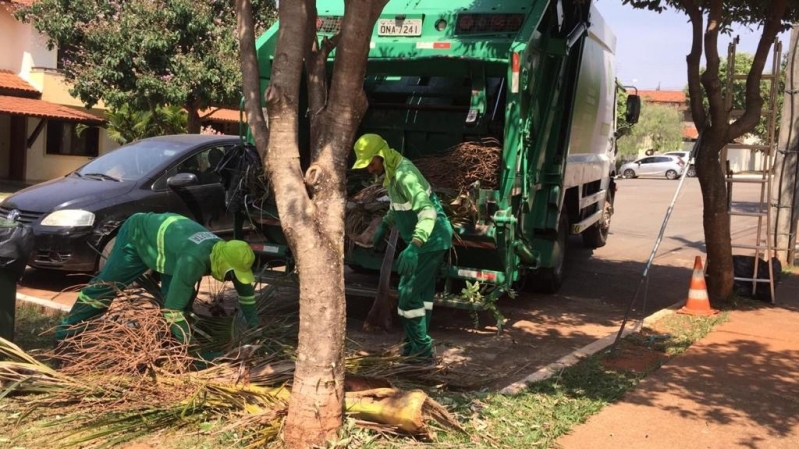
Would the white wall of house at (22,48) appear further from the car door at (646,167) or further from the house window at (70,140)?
the car door at (646,167)

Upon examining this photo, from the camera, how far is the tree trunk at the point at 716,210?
7.72m

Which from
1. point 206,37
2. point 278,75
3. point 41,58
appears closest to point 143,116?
point 206,37

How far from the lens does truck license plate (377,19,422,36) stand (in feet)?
21.8

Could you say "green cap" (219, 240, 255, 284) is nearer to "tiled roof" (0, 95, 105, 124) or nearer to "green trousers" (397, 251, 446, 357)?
"green trousers" (397, 251, 446, 357)

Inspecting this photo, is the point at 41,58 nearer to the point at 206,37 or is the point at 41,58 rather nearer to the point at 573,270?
the point at 206,37

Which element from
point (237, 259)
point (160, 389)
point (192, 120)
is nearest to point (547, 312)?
point (237, 259)

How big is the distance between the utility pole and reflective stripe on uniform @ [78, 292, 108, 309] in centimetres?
827

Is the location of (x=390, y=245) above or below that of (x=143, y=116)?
below

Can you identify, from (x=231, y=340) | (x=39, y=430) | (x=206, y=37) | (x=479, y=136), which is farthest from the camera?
(x=206, y=37)

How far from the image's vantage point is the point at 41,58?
20.8m

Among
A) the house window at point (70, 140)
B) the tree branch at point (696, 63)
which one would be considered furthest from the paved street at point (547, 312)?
the house window at point (70, 140)

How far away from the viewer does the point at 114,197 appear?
7371mm

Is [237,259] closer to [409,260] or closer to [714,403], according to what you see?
[409,260]

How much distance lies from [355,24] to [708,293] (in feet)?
19.3
